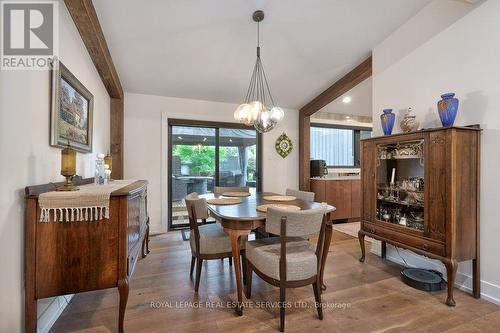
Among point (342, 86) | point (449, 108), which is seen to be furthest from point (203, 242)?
point (342, 86)

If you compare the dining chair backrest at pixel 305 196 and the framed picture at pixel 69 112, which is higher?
the framed picture at pixel 69 112

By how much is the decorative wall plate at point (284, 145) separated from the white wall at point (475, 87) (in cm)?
241

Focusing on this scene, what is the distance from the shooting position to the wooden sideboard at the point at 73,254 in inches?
53.7

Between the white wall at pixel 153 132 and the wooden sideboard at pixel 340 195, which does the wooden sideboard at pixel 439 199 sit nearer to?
the wooden sideboard at pixel 340 195

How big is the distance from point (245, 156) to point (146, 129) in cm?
183

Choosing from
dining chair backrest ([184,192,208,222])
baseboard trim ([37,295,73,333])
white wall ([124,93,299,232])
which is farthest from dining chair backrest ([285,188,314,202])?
baseboard trim ([37,295,73,333])

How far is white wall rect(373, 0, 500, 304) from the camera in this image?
6.67ft

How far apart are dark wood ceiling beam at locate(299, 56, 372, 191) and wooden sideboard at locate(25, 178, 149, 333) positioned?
350 centimetres

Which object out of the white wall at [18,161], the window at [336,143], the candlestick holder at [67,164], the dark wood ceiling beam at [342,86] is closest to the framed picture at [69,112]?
the white wall at [18,161]

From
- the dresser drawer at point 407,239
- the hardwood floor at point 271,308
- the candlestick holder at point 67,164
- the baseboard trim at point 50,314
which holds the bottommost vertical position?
the hardwood floor at point 271,308

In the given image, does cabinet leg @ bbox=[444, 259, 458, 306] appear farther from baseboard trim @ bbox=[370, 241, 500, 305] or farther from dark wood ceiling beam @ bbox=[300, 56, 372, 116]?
dark wood ceiling beam @ bbox=[300, 56, 372, 116]

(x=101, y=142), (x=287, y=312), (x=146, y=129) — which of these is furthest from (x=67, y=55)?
(x=287, y=312)

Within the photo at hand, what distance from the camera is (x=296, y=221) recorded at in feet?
5.28

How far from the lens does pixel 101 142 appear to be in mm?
3078
